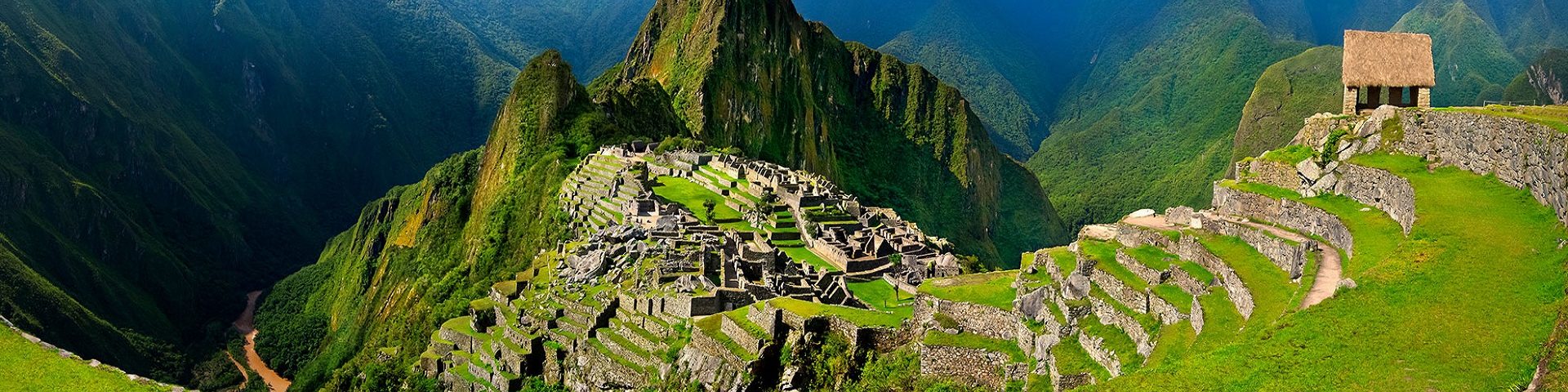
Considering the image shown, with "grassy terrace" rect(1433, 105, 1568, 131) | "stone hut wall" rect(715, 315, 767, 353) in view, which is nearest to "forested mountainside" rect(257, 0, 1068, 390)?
"stone hut wall" rect(715, 315, 767, 353)

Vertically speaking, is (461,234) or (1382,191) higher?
(1382,191)

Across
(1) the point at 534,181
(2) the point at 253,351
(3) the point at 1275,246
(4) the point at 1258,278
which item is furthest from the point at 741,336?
(2) the point at 253,351

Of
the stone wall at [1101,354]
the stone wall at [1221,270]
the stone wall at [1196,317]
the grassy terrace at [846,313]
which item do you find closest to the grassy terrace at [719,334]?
the grassy terrace at [846,313]

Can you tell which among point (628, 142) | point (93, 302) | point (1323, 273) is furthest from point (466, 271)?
point (93, 302)

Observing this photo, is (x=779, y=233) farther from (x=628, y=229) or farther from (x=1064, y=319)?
(x=1064, y=319)

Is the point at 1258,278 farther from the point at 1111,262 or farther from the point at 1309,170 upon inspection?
the point at 1309,170

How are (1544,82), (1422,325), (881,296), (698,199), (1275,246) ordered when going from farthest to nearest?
(1544,82) < (698,199) < (881,296) < (1275,246) < (1422,325)

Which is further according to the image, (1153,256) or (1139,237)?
(1139,237)
